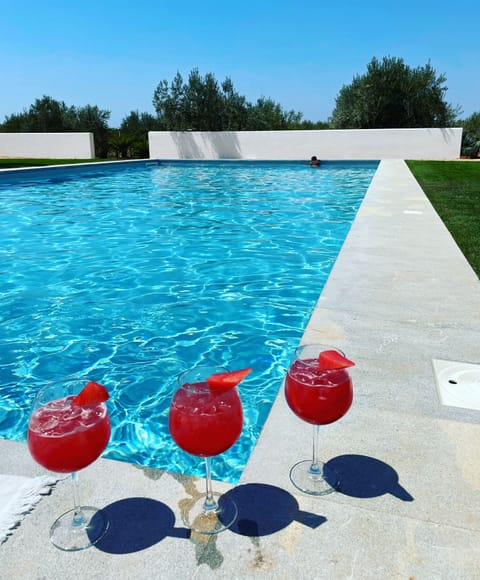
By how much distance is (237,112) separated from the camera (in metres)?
32.9

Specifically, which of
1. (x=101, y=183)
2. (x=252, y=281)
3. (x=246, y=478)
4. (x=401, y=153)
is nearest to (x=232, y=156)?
(x=401, y=153)

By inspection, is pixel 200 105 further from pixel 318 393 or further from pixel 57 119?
pixel 318 393

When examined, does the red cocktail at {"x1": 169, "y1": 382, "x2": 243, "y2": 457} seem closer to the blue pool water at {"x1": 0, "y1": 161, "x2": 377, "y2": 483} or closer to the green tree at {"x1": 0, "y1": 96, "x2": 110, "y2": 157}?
the blue pool water at {"x1": 0, "y1": 161, "x2": 377, "y2": 483}

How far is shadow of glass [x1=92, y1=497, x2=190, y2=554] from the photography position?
1637mm

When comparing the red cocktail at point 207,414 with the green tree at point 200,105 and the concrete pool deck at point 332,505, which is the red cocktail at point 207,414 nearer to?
the concrete pool deck at point 332,505

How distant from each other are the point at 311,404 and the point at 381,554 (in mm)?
545

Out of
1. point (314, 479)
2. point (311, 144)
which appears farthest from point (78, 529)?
point (311, 144)

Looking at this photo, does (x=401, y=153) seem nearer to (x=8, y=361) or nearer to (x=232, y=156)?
(x=232, y=156)

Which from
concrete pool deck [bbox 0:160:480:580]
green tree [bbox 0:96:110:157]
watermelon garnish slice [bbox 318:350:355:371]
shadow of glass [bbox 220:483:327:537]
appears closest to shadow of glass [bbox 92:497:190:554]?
concrete pool deck [bbox 0:160:480:580]

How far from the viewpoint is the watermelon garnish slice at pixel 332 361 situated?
1.58 m

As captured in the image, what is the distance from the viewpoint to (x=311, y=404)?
1.63m

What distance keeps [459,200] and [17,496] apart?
35.0 ft

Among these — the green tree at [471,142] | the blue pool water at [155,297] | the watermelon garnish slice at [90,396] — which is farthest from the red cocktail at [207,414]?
the green tree at [471,142]

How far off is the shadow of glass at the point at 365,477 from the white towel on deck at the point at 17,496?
1.15 metres
